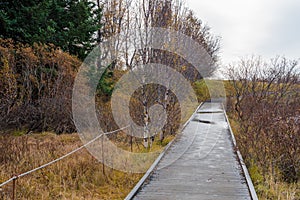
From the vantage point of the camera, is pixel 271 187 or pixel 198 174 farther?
pixel 198 174

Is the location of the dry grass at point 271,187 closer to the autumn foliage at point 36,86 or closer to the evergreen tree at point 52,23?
the autumn foliage at point 36,86

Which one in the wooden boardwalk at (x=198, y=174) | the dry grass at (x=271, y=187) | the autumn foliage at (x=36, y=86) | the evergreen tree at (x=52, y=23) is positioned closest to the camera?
the wooden boardwalk at (x=198, y=174)

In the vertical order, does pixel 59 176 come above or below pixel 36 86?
below

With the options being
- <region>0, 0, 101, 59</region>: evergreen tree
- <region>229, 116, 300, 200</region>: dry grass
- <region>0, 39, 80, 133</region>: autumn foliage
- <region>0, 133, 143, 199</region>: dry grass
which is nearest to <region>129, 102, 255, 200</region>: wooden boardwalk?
<region>229, 116, 300, 200</region>: dry grass

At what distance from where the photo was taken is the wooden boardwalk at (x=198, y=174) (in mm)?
5398

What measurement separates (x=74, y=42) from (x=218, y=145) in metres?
8.81

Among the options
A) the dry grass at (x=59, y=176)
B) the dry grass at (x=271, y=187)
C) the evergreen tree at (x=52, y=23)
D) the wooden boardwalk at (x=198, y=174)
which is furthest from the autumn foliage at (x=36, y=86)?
the dry grass at (x=271, y=187)

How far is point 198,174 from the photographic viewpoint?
21.5 feet

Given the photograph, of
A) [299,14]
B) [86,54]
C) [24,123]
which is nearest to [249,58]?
[299,14]

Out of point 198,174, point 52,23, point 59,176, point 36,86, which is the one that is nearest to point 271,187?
point 198,174

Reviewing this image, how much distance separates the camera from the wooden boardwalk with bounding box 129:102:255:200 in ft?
17.7

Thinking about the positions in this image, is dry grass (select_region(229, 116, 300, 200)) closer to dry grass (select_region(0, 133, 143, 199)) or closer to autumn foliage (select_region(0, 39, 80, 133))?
dry grass (select_region(0, 133, 143, 199))

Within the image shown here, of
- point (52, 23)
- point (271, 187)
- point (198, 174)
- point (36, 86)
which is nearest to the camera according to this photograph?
point (271, 187)

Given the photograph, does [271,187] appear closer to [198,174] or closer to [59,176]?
[198,174]
